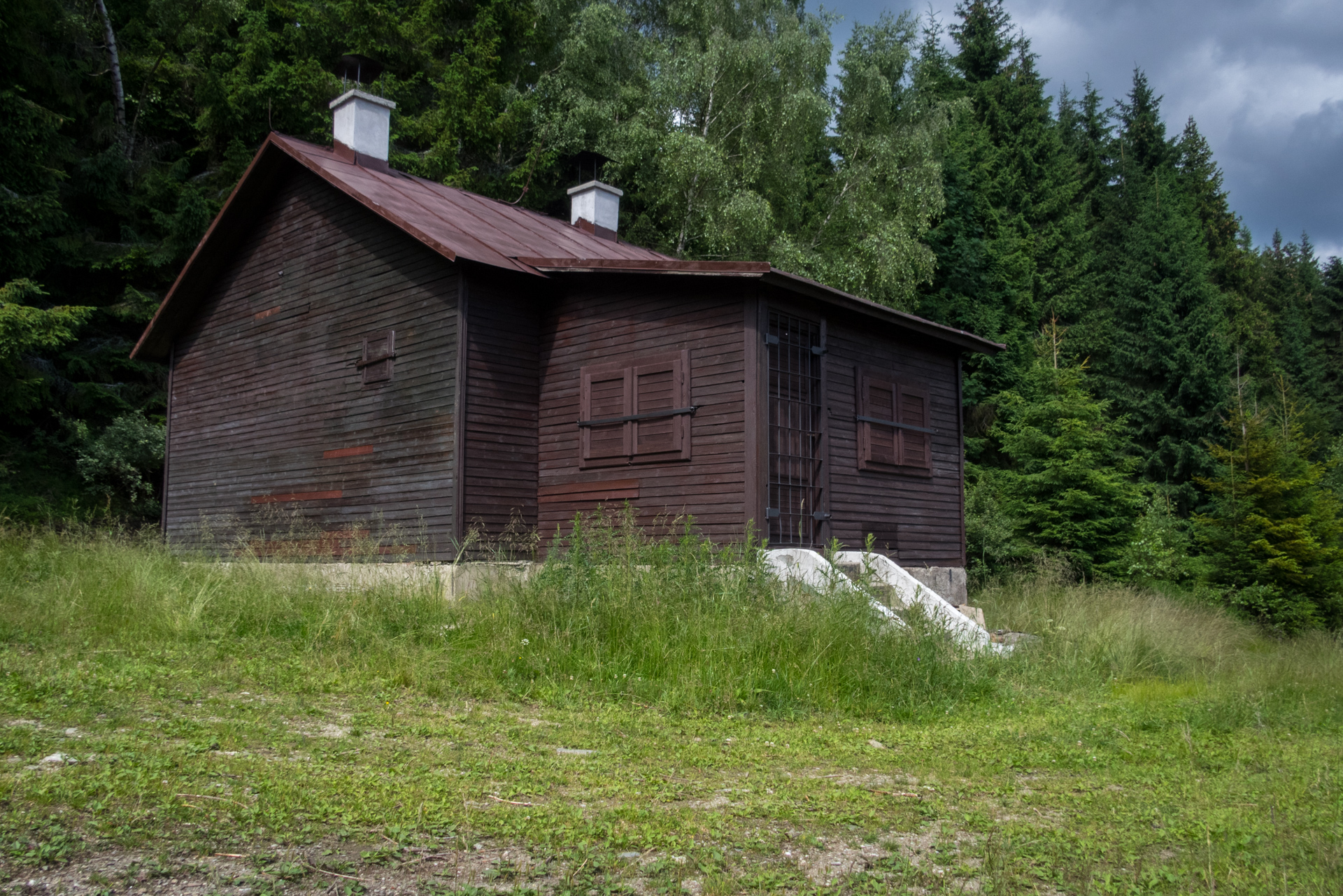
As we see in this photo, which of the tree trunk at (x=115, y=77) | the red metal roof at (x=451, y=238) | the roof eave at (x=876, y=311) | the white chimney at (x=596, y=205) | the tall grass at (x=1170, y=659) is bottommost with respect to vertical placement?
the tall grass at (x=1170, y=659)

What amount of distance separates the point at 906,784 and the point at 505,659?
10.9 feet

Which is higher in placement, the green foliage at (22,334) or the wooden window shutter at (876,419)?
the green foliage at (22,334)

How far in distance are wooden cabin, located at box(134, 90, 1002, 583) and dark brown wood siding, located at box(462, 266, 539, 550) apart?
0.03 metres

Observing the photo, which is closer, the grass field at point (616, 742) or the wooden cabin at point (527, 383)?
the grass field at point (616, 742)

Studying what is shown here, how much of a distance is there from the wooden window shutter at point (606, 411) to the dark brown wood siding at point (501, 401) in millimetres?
843

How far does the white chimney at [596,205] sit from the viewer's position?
17.9 metres

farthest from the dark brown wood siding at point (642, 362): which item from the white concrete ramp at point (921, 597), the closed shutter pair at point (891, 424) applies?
the closed shutter pair at point (891, 424)

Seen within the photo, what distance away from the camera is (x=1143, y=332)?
30.1 metres

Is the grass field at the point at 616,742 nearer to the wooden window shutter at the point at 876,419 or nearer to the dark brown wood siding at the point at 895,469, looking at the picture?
the dark brown wood siding at the point at 895,469

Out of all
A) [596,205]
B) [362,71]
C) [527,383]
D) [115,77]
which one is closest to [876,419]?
[527,383]

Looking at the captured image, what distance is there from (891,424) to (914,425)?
0.71 metres

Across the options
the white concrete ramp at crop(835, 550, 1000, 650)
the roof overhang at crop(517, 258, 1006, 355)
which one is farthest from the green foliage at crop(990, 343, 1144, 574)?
the white concrete ramp at crop(835, 550, 1000, 650)

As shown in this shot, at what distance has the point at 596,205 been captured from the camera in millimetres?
17938

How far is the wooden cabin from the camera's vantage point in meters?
11.4
